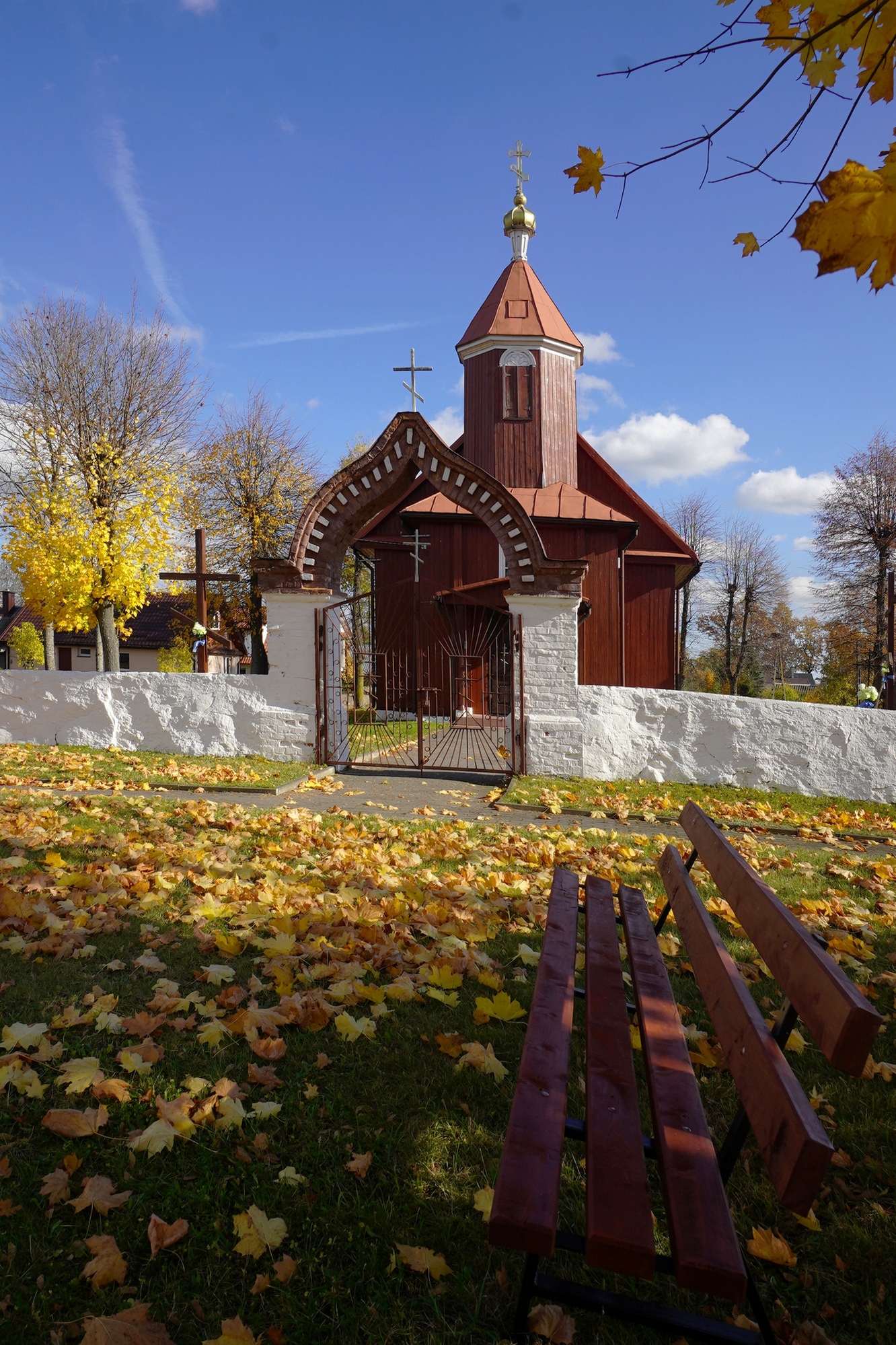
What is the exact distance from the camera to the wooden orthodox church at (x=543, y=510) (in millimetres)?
19125

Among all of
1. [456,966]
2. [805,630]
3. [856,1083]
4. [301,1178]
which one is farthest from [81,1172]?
[805,630]

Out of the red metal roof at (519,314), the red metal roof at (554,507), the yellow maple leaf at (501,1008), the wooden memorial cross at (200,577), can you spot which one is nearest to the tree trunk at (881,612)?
the red metal roof at (554,507)

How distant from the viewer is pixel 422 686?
51.0 ft

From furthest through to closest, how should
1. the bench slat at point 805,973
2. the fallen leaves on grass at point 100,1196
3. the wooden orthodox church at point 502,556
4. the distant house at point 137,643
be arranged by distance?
the distant house at point 137,643, the wooden orthodox church at point 502,556, the fallen leaves on grass at point 100,1196, the bench slat at point 805,973

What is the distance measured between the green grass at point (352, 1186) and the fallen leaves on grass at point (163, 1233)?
0.09ft

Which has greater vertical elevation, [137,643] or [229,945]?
[137,643]

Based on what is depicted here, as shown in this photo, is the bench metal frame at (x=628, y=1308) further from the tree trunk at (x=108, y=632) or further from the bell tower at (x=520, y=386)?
the bell tower at (x=520, y=386)

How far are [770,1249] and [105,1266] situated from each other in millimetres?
1696

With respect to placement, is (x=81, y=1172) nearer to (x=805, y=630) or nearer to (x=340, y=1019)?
(x=340, y=1019)

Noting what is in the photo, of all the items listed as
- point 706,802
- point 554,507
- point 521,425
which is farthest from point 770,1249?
point 521,425

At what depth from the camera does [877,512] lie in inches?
1240

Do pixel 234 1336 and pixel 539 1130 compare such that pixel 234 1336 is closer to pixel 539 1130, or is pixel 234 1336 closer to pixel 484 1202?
pixel 484 1202

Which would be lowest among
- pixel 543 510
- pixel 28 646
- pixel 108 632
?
pixel 108 632

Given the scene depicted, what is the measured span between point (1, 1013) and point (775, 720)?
901cm
